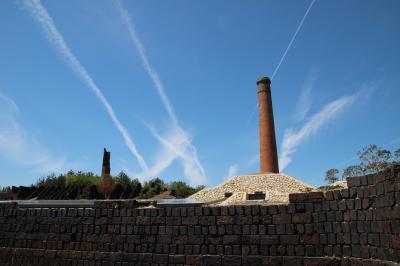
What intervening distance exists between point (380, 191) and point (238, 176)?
89.9 feet

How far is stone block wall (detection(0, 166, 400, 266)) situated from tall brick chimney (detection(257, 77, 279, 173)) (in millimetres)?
24568

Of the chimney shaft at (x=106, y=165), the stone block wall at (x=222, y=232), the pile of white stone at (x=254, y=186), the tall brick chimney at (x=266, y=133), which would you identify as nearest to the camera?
the stone block wall at (x=222, y=232)

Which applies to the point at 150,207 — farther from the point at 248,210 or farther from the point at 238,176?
the point at 238,176

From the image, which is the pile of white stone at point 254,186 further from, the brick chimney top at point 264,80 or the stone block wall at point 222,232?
the stone block wall at point 222,232

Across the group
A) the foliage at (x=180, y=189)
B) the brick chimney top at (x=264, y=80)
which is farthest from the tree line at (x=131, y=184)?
the brick chimney top at (x=264, y=80)

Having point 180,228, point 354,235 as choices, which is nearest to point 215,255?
point 180,228

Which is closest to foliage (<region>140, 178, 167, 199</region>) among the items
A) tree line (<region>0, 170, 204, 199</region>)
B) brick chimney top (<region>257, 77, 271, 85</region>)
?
tree line (<region>0, 170, 204, 199</region>)

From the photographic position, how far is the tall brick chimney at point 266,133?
34775 millimetres

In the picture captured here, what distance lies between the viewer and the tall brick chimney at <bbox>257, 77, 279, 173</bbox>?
34.8 m

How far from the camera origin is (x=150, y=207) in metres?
11.6

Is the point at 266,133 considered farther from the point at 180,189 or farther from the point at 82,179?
the point at 82,179

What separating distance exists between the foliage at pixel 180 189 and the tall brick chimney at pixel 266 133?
26.5 feet

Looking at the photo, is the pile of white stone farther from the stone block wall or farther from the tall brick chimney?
the stone block wall

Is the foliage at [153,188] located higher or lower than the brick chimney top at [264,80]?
lower
